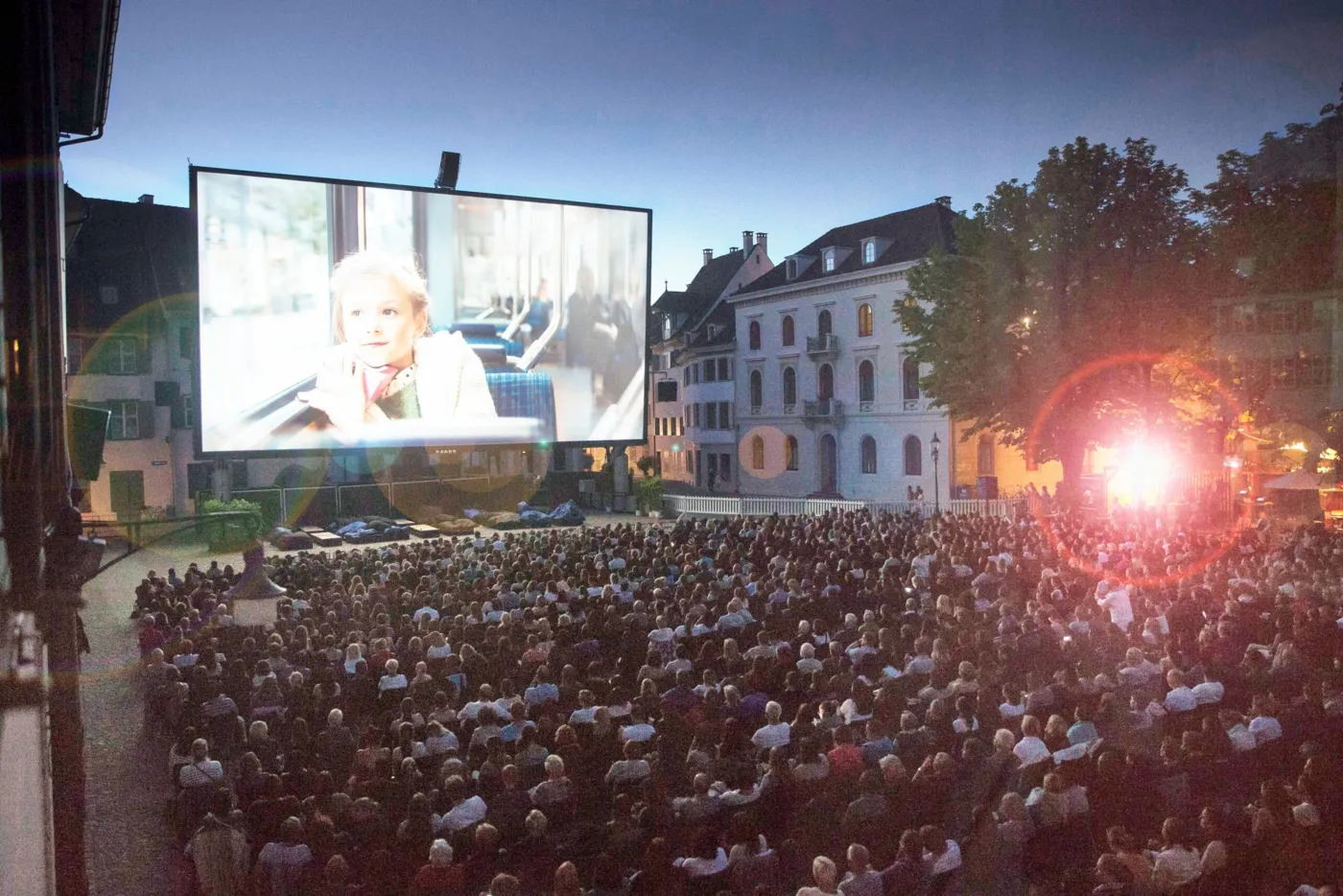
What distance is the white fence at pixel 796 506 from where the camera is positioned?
3281 centimetres

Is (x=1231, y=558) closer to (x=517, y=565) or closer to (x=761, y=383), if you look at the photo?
(x=517, y=565)

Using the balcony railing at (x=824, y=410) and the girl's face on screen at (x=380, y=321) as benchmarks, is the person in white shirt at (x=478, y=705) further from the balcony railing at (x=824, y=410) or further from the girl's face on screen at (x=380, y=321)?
the balcony railing at (x=824, y=410)

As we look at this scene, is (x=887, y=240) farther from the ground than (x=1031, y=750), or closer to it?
farther from the ground

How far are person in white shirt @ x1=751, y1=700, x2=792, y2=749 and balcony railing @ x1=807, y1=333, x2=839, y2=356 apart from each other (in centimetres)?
3805

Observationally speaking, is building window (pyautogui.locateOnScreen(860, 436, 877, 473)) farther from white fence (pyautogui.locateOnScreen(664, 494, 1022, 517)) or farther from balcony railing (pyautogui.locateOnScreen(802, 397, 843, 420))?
white fence (pyautogui.locateOnScreen(664, 494, 1022, 517))

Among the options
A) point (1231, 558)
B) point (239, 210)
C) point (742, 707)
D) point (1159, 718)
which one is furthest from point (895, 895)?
point (239, 210)

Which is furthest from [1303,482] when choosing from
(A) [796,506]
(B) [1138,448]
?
(A) [796,506]

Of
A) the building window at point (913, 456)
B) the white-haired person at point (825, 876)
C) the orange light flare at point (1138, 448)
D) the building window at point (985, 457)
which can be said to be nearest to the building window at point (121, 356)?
the building window at point (913, 456)

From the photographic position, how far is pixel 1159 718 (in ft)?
29.7

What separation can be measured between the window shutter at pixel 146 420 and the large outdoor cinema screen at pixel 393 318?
12.4m

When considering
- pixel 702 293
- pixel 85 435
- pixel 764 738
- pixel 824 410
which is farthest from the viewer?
pixel 702 293

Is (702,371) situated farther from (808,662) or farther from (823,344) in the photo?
(808,662)

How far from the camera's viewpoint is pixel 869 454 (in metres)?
44.9

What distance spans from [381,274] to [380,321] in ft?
4.42
